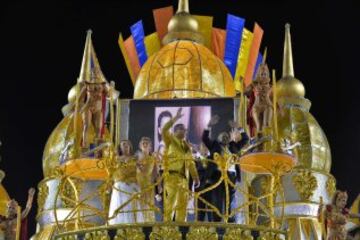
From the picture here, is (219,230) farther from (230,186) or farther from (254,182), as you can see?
(254,182)

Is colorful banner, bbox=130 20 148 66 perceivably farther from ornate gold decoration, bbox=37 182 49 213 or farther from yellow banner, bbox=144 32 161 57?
ornate gold decoration, bbox=37 182 49 213

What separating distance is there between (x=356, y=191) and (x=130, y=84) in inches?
192

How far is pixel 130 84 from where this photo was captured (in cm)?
2194

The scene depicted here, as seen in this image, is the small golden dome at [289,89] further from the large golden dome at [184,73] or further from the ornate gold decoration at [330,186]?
the ornate gold decoration at [330,186]

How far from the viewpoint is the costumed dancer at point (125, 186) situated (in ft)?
45.8

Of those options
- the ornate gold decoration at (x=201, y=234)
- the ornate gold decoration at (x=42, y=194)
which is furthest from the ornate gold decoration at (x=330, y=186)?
the ornate gold decoration at (x=201, y=234)

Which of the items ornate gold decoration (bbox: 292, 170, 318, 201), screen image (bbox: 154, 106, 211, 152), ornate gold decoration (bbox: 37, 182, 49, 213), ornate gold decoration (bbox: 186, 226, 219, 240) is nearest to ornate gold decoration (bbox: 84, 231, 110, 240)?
ornate gold decoration (bbox: 186, 226, 219, 240)

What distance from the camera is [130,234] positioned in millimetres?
12914

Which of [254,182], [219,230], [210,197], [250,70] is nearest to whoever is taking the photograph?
[219,230]

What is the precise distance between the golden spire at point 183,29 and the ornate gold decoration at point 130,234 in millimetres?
6139

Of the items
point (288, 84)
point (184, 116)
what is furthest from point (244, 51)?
point (184, 116)

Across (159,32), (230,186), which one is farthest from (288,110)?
(230,186)

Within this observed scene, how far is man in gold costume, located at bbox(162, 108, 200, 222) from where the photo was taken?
1345 cm

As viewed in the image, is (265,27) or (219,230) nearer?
(219,230)
